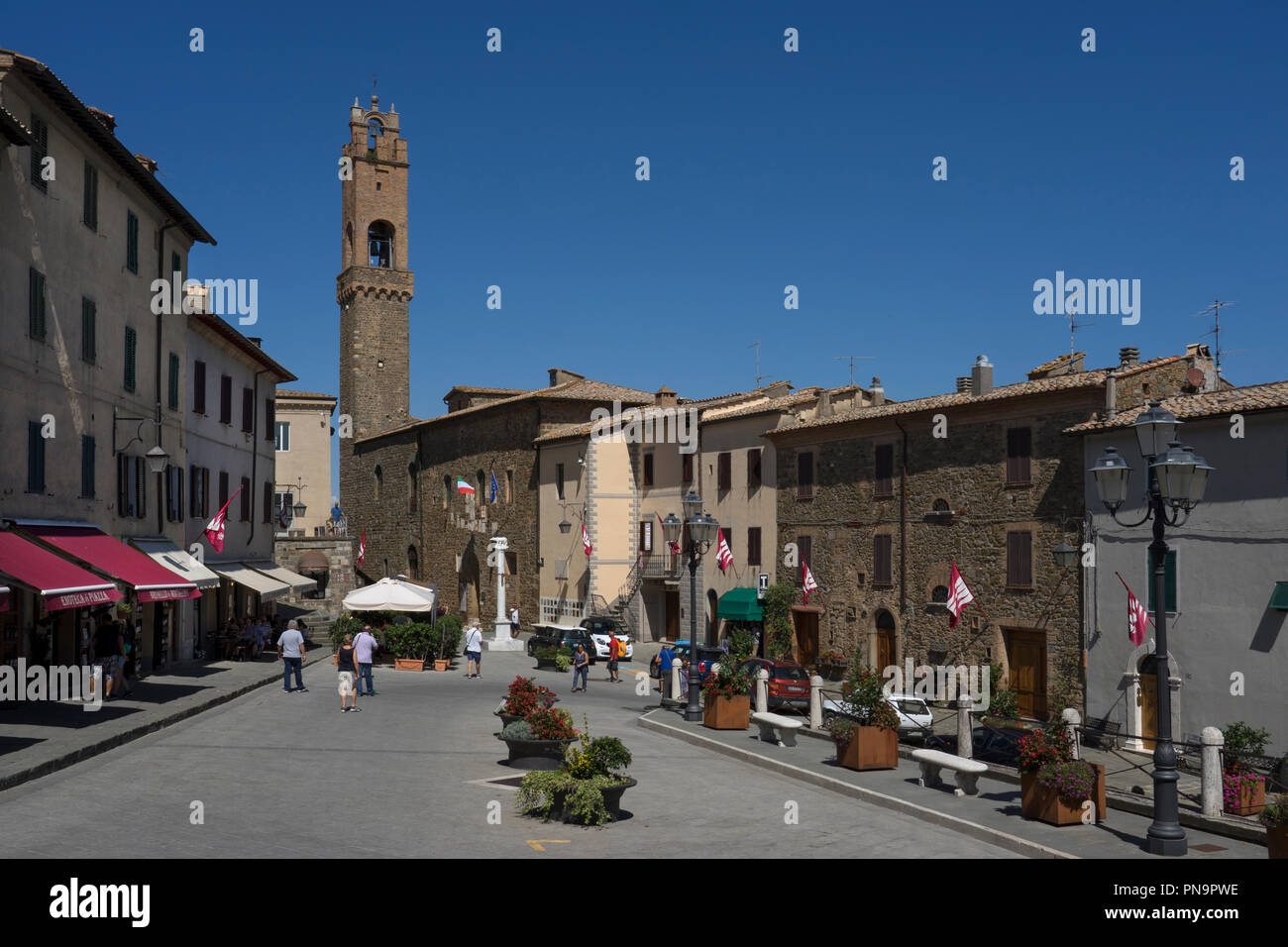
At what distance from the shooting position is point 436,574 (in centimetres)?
6631

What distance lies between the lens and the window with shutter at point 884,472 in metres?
36.6

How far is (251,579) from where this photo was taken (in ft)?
112

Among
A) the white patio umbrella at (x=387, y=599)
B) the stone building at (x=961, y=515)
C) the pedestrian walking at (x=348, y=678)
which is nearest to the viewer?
the pedestrian walking at (x=348, y=678)

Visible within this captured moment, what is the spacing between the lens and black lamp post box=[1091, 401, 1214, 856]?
40.4 feet

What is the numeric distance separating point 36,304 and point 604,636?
25.2 metres

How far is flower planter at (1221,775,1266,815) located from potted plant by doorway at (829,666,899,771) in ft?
15.7

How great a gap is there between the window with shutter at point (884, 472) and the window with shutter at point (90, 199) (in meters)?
23.6

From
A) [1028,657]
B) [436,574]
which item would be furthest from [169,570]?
[436,574]

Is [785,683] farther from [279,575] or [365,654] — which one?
[279,575]

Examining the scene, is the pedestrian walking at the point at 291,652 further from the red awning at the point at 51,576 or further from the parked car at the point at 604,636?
the parked car at the point at 604,636

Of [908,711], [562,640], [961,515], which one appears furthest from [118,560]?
[961,515]

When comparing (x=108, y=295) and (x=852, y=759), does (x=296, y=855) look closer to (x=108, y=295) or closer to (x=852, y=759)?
(x=852, y=759)

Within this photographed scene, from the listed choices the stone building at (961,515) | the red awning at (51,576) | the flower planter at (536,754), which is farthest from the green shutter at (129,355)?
the stone building at (961,515)
